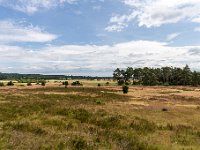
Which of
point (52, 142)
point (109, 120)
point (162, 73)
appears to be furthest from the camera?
point (162, 73)

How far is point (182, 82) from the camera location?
182 m

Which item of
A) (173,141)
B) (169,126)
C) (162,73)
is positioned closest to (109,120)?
(169,126)

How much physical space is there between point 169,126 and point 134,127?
10.1ft

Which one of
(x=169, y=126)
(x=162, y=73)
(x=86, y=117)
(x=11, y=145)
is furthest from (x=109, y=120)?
(x=162, y=73)

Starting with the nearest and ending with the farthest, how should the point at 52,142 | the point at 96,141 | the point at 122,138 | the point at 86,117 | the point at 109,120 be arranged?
the point at 52,142
the point at 96,141
the point at 122,138
the point at 109,120
the point at 86,117

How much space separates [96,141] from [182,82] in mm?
169539

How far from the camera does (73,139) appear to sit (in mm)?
17109

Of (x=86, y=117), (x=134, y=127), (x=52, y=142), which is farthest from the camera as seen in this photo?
(x=86, y=117)

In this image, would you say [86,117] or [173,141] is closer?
[173,141]

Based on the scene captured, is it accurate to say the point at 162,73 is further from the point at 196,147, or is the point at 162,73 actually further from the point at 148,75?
the point at 196,147

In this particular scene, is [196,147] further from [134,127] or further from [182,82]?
[182,82]

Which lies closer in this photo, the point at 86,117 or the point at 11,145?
the point at 11,145

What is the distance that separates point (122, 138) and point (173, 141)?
120 inches

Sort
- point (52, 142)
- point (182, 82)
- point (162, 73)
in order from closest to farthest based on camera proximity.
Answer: point (52, 142) → point (182, 82) → point (162, 73)
